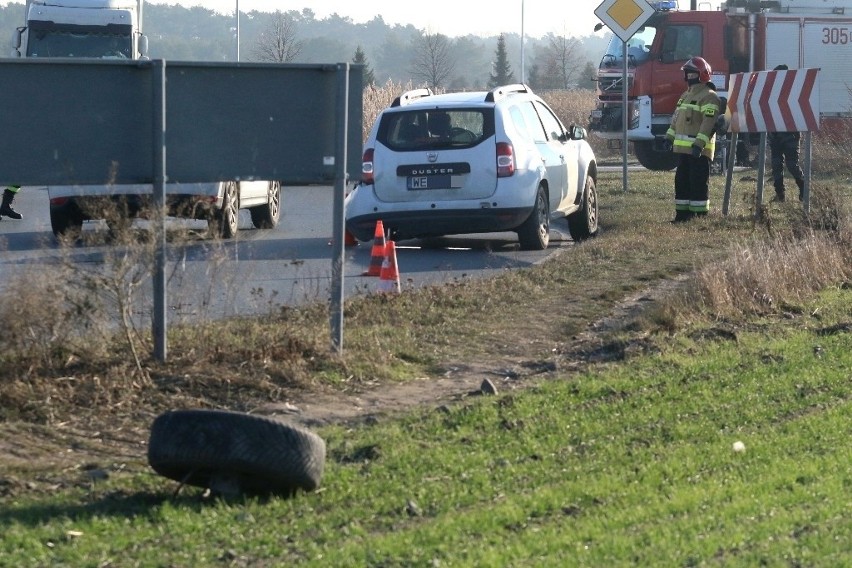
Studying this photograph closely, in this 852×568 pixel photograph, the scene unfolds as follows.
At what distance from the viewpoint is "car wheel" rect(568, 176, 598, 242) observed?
1625cm

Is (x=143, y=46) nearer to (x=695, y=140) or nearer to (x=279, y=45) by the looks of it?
(x=695, y=140)

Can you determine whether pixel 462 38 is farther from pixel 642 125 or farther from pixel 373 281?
pixel 373 281

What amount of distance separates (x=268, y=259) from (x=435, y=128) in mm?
2217

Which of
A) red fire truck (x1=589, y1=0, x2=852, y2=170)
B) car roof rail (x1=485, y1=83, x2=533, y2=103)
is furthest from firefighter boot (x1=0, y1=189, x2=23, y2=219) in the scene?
red fire truck (x1=589, y1=0, x2=852, y2=170)

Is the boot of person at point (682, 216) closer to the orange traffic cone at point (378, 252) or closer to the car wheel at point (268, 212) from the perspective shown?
the car wheel at point (268, 212)

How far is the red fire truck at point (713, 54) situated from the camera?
28.8 metres

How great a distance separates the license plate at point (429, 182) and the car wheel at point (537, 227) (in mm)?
982

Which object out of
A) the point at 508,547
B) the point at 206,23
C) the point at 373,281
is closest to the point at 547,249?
the point at 373,281

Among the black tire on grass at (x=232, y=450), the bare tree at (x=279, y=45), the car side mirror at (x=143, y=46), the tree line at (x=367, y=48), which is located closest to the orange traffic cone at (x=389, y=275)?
the black tire on grass at (x=232, y=450)

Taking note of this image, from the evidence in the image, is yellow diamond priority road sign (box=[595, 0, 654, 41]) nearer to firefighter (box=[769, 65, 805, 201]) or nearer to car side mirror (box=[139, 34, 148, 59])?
firefighter (box=[769, 65, 805, 201])

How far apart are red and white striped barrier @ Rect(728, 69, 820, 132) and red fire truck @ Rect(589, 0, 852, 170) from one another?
11.4 metres

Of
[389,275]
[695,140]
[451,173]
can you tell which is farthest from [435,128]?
[695,140]

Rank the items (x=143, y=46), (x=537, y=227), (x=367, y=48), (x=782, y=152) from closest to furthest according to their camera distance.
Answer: (x=537, y=227) < (x=782, y=152) < (x=143, y=46) < (x=367, y=48)

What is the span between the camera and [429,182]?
45.9 feet
